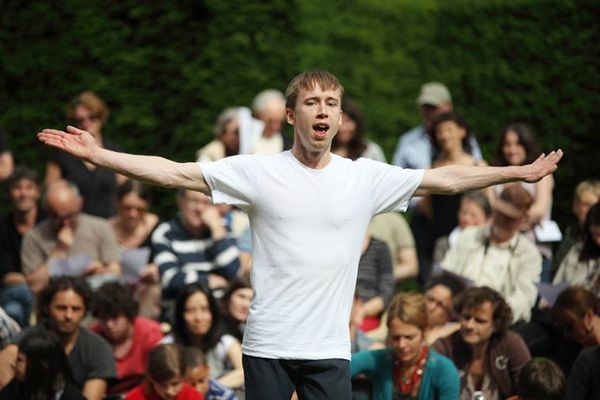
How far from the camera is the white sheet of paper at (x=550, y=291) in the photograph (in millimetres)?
9414

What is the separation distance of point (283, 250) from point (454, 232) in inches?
182

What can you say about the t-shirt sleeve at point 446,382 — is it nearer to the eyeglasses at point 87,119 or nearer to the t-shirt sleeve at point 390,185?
the t-shirt sleeve at point 390,185

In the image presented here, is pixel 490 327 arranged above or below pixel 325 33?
below

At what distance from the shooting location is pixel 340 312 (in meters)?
6.29

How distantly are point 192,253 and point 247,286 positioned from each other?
0.87m

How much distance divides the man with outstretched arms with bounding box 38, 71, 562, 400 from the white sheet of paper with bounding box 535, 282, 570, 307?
3.34 m

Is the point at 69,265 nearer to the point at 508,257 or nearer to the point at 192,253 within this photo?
the point at 192,253

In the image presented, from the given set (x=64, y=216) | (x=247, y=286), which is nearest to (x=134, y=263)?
(x=64, y=216)

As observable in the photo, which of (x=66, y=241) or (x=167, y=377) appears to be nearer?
(x=167, y=377)

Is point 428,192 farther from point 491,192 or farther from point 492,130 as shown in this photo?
point 492,130

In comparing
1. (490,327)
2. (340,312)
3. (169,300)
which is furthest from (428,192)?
(169,300)

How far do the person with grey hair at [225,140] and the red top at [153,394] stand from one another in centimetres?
335

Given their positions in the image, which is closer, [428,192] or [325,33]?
[428,192]

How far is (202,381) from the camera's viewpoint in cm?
893
